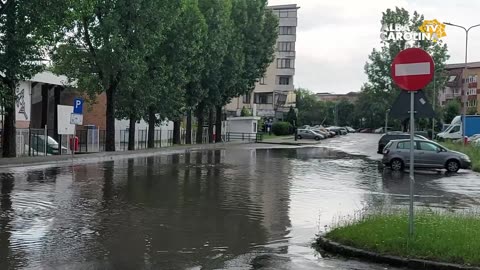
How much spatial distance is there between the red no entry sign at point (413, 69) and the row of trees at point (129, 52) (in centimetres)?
1838

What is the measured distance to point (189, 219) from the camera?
12.0 meters

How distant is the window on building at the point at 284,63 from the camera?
125375mm

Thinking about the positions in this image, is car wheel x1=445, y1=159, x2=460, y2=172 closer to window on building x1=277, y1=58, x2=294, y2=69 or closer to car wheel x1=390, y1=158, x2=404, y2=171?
car wheel x1=390, y1=158, x2=404, y2=171

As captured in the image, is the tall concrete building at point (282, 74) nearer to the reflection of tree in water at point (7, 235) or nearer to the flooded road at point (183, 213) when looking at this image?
the flooded road at point (183, 213)

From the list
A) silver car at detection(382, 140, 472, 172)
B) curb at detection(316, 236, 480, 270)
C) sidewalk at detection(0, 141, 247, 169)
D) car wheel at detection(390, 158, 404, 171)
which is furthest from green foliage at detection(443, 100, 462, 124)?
curb at detection(316, 236, 480, 270)

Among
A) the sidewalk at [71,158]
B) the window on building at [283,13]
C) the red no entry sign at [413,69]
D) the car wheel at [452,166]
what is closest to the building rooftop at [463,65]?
the window on building at [283,13]

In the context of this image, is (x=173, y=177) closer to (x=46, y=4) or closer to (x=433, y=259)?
(x=46, y=4)

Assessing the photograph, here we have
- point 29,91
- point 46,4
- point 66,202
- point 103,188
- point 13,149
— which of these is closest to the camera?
point 66,202

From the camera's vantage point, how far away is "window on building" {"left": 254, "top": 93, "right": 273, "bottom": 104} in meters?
120

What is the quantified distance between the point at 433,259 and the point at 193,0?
1481 inches

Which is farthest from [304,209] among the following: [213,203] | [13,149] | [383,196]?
[13,149]

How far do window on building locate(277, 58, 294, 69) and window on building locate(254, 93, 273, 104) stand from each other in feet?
29.4

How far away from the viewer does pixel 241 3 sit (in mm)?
56094

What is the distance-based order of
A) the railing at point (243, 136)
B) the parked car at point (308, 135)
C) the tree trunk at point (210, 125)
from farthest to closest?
the parked car at point (308, 135)
the railing at point (243, 136)
the tree trunk at point (210, 125)
